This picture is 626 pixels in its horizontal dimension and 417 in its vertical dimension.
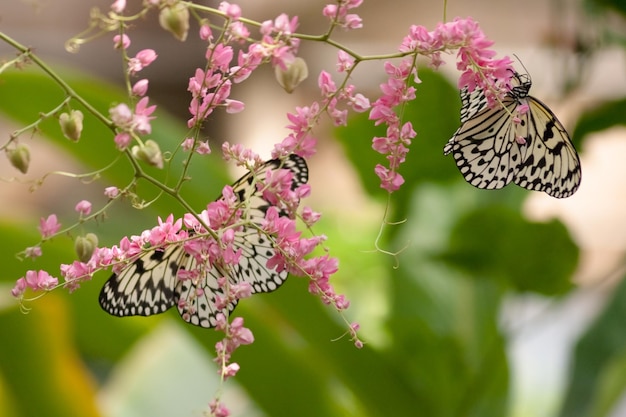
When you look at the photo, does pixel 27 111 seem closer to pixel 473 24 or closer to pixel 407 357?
pixel 407 357

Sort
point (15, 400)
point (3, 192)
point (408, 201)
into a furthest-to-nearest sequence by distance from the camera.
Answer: point (3, 192)
point (408, 201)
point (15, 400)

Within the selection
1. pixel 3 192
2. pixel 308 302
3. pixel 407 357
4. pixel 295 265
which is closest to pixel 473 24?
pixel 295 265

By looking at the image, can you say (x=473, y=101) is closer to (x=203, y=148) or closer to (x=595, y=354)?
(x=203, y=148)

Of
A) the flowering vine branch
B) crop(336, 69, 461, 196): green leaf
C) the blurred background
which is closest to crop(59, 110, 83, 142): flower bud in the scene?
the flowering vine branch

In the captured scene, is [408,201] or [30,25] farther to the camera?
[30,25]

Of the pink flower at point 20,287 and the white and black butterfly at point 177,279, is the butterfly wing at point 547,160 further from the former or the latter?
the pink flower at point 20,287

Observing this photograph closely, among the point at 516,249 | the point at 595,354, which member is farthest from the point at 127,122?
the point at 595,354
